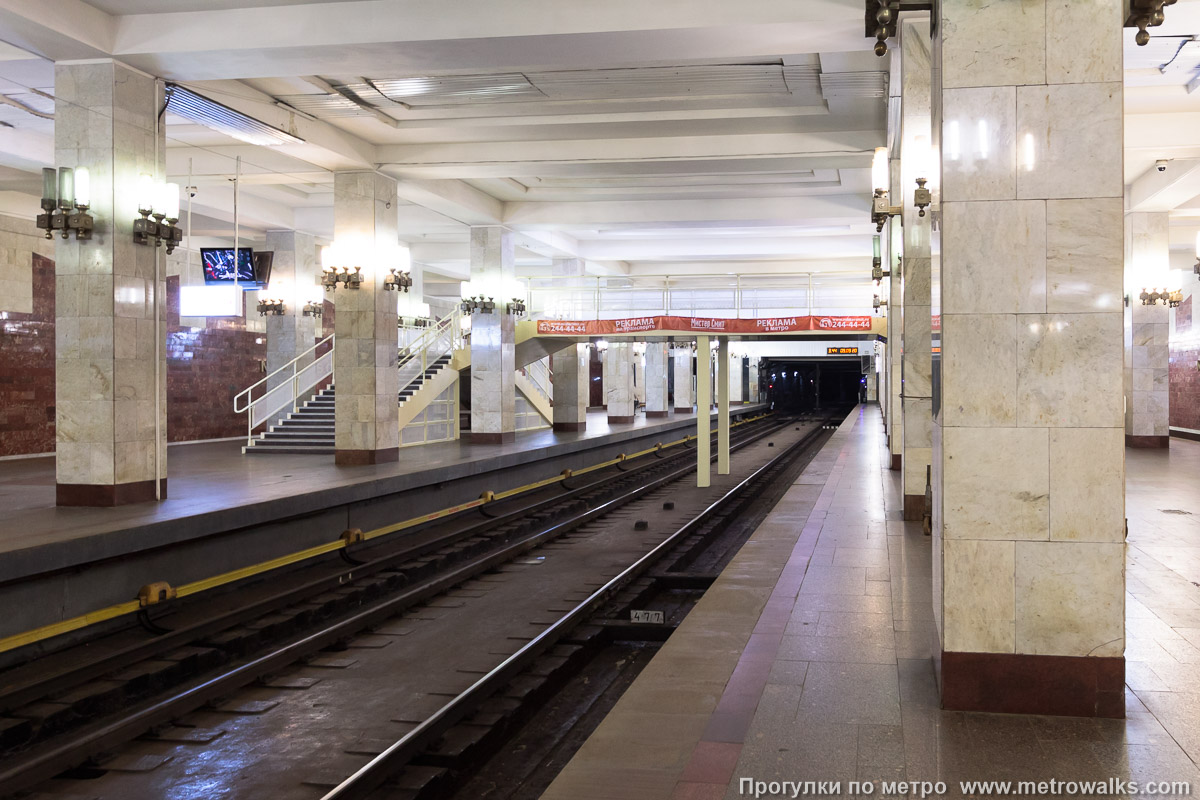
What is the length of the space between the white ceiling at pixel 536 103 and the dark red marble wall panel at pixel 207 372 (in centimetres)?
224

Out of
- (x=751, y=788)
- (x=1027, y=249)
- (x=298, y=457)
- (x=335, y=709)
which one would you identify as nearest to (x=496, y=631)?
(x=335, y=709)

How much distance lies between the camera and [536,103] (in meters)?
12.8

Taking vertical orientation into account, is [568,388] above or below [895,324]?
below

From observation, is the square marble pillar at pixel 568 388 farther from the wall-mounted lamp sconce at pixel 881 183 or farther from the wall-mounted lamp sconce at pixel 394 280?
the wall-mounted lamp sconce at pixel 881 183

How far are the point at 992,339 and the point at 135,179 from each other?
8720 millimetres

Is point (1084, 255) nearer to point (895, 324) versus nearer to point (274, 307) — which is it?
point (895, 324)

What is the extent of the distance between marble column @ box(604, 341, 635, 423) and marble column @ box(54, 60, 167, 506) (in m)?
20.2

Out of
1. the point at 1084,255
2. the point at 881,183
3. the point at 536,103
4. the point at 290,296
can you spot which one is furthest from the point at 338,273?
the point at 1084,255

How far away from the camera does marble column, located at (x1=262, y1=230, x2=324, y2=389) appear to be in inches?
755

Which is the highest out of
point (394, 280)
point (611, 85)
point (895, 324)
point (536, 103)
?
point (536, 103)

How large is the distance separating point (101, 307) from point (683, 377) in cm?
2884

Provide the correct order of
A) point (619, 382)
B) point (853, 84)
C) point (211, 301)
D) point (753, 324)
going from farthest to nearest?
point (619, 382) → point (753, 324) → point (211, 301) → point (853, 84)

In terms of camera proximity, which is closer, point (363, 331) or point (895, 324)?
point (895, 324)

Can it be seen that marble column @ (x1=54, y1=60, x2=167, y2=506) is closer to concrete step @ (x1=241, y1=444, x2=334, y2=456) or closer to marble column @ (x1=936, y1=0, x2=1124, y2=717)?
concrete step @ (x1=241, y1=444, x2=334, y2=456)
